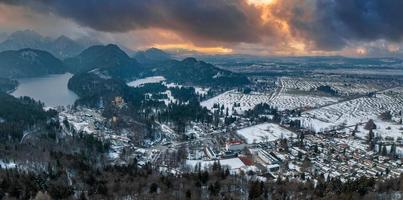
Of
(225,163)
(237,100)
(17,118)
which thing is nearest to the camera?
(225,163)

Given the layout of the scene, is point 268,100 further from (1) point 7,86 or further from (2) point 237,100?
(1) point 7,86

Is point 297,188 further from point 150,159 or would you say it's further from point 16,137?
point 16,137

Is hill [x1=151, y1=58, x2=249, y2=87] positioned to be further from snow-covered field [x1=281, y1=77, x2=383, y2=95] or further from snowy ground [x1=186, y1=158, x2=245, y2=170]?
snowy ground [x1=186, y1=158, x2=245, y2=170]

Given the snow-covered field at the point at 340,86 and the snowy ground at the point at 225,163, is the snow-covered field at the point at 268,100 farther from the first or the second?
the snowy ground at the point at 225,163

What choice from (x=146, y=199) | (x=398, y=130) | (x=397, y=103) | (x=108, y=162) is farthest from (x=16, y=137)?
(x=397, y=103)

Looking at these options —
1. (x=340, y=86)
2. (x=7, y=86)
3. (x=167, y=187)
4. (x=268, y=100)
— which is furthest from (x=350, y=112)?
(x=7, y=86)

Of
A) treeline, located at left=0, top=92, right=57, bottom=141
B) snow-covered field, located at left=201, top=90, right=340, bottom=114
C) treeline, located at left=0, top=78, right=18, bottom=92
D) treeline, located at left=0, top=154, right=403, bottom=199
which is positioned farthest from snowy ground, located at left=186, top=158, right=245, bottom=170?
treeline, located at left=0, top=78, right=18, bottom=92

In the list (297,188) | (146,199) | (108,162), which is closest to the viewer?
(146,199)

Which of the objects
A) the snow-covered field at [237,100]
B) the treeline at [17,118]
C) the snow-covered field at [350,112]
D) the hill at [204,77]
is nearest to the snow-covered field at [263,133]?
the snow-covered field at [350,112]
